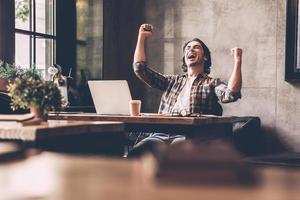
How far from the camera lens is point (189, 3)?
6.47m

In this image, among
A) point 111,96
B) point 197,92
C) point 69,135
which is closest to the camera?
point 69,135

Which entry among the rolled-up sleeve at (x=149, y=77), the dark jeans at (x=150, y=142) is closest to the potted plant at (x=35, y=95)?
the dark jeans at (x=150, y=142)

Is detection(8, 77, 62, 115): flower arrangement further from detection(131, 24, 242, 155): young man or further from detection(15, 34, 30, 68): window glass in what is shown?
detection(15, 34, 30, 68): window glass

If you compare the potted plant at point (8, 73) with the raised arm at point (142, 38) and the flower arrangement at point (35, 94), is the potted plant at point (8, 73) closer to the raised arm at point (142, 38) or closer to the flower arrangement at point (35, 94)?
the raised arm at point (142, 38)

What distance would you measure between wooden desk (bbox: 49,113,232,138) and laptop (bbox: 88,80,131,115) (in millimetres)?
124

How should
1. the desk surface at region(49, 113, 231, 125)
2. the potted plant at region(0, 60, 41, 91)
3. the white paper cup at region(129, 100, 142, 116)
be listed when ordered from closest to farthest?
1. the desk surface at region(49, 113, 231, 125)
2. the white paper cup at region(129, 100, 142, 116)
3. the potted plant at region(0, 60, 41, 91)

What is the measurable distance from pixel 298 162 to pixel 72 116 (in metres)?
2.60

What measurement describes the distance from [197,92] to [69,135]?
144 cm

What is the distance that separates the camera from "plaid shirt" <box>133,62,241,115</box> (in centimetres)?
340

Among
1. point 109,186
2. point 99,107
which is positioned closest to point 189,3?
point 99,107

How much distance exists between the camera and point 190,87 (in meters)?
3.55

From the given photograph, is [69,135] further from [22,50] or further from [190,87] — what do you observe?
[22,50]

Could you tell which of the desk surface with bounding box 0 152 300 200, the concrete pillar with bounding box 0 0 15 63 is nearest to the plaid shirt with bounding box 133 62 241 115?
the concrete pillar with bounding box 0 0 15 63

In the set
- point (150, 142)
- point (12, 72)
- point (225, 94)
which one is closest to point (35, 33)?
point (12, 72)
